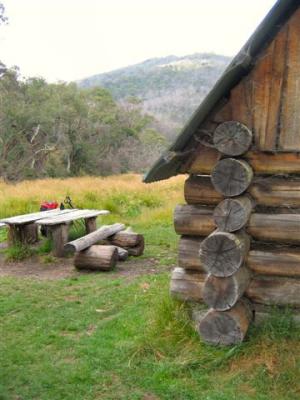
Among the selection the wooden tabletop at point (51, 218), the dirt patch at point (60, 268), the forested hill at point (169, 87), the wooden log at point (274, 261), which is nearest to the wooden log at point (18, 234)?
the wooden tabletop at point (51, 218)

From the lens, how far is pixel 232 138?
4.82 meters

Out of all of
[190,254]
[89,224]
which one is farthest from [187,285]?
[89,224]

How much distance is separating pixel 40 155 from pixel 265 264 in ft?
115

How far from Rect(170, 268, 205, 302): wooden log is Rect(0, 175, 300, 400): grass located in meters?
0.11

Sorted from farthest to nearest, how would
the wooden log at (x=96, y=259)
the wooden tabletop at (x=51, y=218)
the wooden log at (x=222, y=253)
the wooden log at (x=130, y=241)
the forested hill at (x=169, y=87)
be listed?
the forested hill at (x=169, y=87) → the wooden log at (x=130, y=241) → the wooden tabletop at (x=51, y=218) → the wooden log at (x=96, y=259) → the wooden log at (x=222, y=253)

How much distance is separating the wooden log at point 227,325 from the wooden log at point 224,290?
0.10 m

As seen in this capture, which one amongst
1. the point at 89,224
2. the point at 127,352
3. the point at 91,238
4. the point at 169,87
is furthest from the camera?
the point at 169,87

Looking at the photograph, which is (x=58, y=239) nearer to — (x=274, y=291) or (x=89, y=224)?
(x=89, y=224)

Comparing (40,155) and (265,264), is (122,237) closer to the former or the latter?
(265,264)

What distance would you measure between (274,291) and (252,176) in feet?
3.56

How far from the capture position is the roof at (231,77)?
4566 millimetres

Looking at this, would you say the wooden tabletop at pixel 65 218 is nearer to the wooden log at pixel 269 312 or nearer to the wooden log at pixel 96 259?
the wooden log at pixel 96 259

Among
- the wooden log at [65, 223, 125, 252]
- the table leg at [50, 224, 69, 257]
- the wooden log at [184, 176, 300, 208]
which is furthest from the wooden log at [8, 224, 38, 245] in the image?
the wooden log at [184, 176, 300, 208]

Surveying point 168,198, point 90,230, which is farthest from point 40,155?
point 90,230
